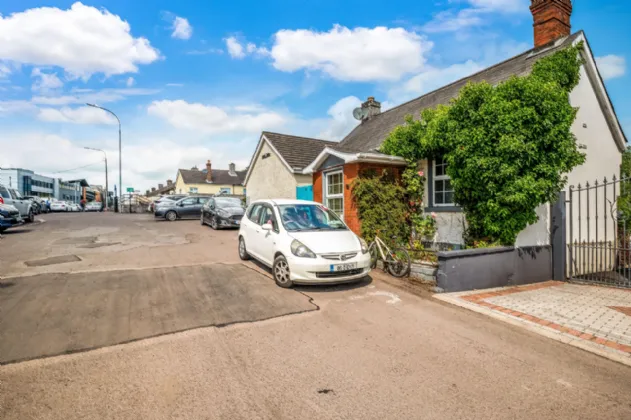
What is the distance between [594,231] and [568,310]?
558 cm

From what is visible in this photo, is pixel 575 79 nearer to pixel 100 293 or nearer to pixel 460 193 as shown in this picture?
pixel 460 193

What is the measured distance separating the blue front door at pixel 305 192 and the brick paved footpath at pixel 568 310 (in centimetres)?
1048

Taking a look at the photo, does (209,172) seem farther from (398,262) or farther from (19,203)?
(398,262)

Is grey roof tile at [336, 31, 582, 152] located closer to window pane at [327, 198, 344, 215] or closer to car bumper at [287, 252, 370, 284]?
window pane at [327, 198, 344, 215]

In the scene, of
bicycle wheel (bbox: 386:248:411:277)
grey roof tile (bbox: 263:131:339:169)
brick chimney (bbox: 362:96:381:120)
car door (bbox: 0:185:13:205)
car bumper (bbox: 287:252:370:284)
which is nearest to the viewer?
car bumper (bbox: 287:252:370:284)

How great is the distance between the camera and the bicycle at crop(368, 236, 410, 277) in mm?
7590

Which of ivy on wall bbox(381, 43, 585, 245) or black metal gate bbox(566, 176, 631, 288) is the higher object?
ivy on wall bbox(381, 43, 585, 245)

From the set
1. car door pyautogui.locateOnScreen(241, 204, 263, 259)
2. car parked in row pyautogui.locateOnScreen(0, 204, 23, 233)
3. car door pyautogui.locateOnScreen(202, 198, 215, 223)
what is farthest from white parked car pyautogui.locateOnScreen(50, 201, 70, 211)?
car door pyautogui.locateOnScreen(241, 204, 263, 259)

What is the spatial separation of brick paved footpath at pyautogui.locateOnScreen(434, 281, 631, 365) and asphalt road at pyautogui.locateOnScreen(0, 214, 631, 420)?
1.20ft

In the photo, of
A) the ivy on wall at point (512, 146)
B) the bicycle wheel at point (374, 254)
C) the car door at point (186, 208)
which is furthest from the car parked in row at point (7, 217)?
the ivy on wall at point (512, 146)

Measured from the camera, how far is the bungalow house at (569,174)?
30.3 ft

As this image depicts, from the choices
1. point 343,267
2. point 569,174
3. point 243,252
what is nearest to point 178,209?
point 243,252

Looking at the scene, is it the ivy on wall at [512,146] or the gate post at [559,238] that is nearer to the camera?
the ivy on wall at [512,146]

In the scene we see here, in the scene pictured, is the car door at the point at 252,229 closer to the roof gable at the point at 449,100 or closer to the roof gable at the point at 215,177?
the roof gable at the point at 449,100
